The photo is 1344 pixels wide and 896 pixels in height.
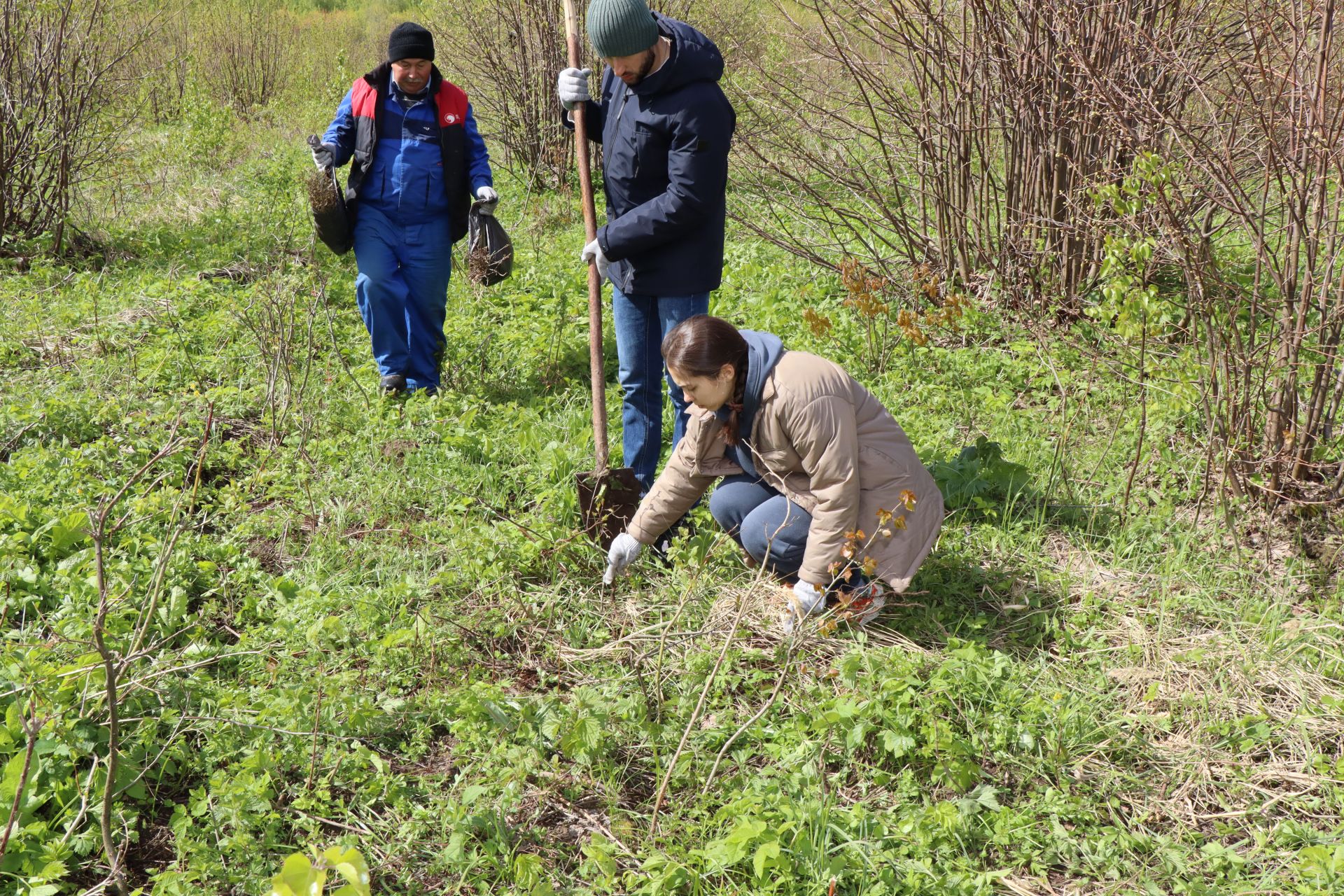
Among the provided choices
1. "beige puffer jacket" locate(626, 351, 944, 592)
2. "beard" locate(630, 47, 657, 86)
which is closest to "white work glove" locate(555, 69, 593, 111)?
"beard" locate(630, 47, 657, 86)

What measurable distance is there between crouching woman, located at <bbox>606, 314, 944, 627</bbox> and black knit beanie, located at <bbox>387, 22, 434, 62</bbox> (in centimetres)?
237

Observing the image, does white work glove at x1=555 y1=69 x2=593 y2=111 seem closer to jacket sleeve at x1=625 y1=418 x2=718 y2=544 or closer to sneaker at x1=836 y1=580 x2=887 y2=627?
jacket sleeve at x1=625 y1=418 x2=718 y2=544

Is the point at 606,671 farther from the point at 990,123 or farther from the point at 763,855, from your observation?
the point at 990,123

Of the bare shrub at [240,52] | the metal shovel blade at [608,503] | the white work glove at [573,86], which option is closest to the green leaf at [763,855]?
the metal shovel blade at [608,503]

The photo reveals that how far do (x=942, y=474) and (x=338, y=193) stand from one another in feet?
9.62

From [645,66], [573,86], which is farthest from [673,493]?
[573,86]

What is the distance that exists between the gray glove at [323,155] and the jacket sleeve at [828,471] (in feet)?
8.90

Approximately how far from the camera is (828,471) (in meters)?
3.00

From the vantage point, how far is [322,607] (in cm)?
329

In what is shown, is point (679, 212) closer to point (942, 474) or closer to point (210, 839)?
point (942, 474)

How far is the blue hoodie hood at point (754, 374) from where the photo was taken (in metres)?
3.02

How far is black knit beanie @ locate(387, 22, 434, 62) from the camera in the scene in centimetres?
448

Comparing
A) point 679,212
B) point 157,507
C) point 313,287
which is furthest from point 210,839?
point 313,287

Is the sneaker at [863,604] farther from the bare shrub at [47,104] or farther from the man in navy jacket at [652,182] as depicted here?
the bare shrub at [47,104]
